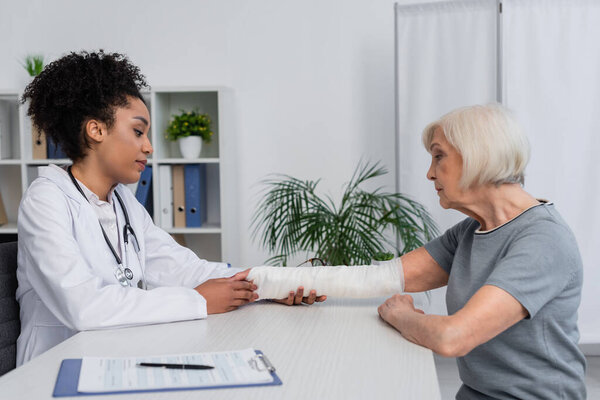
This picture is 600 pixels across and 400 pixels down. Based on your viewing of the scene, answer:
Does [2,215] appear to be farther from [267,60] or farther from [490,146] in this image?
[490,146]

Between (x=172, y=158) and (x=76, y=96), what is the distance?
1879 mm

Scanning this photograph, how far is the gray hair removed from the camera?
142cm

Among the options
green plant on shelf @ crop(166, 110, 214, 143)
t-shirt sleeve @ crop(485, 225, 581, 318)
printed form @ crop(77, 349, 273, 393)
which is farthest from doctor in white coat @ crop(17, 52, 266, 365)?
green plant on shelf @ crop(166, 110, 214, 143)

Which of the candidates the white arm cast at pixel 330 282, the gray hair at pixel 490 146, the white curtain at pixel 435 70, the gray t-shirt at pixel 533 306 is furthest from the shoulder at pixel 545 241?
the white curtain at pixel 435 70

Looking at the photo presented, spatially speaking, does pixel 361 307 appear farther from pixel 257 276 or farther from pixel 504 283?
pixel 504 283

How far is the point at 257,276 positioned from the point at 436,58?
203cm

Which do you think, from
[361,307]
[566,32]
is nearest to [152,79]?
[566,32]

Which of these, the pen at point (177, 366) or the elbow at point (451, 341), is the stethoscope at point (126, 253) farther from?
the elbow at point (451, 341)

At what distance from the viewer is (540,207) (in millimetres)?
1419

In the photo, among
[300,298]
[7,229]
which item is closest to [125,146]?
[300,298]

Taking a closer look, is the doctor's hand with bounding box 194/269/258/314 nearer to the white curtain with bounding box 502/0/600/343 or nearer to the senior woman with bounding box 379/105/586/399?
the senior woman with bounding box 379/105/586/399

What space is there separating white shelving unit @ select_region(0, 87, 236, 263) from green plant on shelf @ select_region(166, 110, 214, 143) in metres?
0.08

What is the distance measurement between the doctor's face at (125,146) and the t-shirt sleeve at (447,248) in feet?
2.75

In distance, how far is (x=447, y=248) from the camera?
168cm
